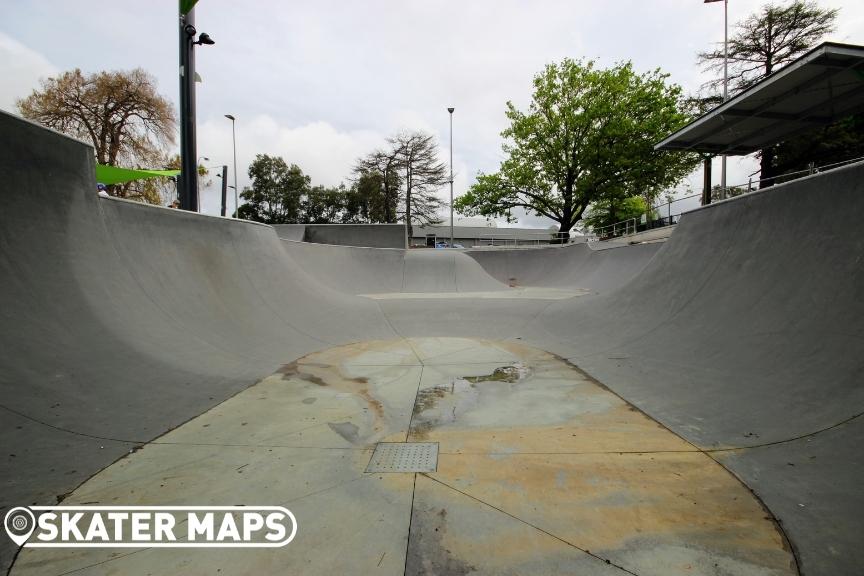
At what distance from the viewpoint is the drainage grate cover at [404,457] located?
3.44 m

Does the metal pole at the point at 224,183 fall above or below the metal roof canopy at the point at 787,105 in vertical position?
above

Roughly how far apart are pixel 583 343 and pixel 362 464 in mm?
6369

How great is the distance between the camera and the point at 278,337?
8.16m

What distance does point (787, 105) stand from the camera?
11875 millimetres

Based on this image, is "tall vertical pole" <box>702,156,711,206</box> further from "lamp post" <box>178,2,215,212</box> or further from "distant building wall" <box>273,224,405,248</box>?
"lamp post" <box>178,2,215,212</box>

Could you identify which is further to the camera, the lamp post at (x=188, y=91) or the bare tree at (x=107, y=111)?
the bare tree at (x=107, y=111)

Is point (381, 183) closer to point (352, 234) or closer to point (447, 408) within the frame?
point (352, 234)

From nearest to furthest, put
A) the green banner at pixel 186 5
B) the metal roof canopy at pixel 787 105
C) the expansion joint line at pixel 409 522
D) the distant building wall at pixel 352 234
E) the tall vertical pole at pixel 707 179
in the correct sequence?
the expansion joint line at pixel 409 522 → the green banner at pixel 186 5 → the metal roof canopy at pixel 787 105 → the distant building wall at pixel 352 234 → the tall vertical pole at pixel 707 179

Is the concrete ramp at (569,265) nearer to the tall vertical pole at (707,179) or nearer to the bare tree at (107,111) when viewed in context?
the tall vertical pole at (707,179)

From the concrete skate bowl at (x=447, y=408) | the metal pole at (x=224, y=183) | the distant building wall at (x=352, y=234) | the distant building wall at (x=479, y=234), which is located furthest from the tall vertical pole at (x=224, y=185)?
the distant building wall at (x=479, y=234)

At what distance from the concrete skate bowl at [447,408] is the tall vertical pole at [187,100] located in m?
2.20

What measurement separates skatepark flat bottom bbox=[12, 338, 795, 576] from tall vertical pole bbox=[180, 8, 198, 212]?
7306 mm

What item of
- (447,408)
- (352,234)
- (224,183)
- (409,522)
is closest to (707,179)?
(352,234)

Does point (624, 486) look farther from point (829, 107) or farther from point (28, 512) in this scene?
point (829, 107)
